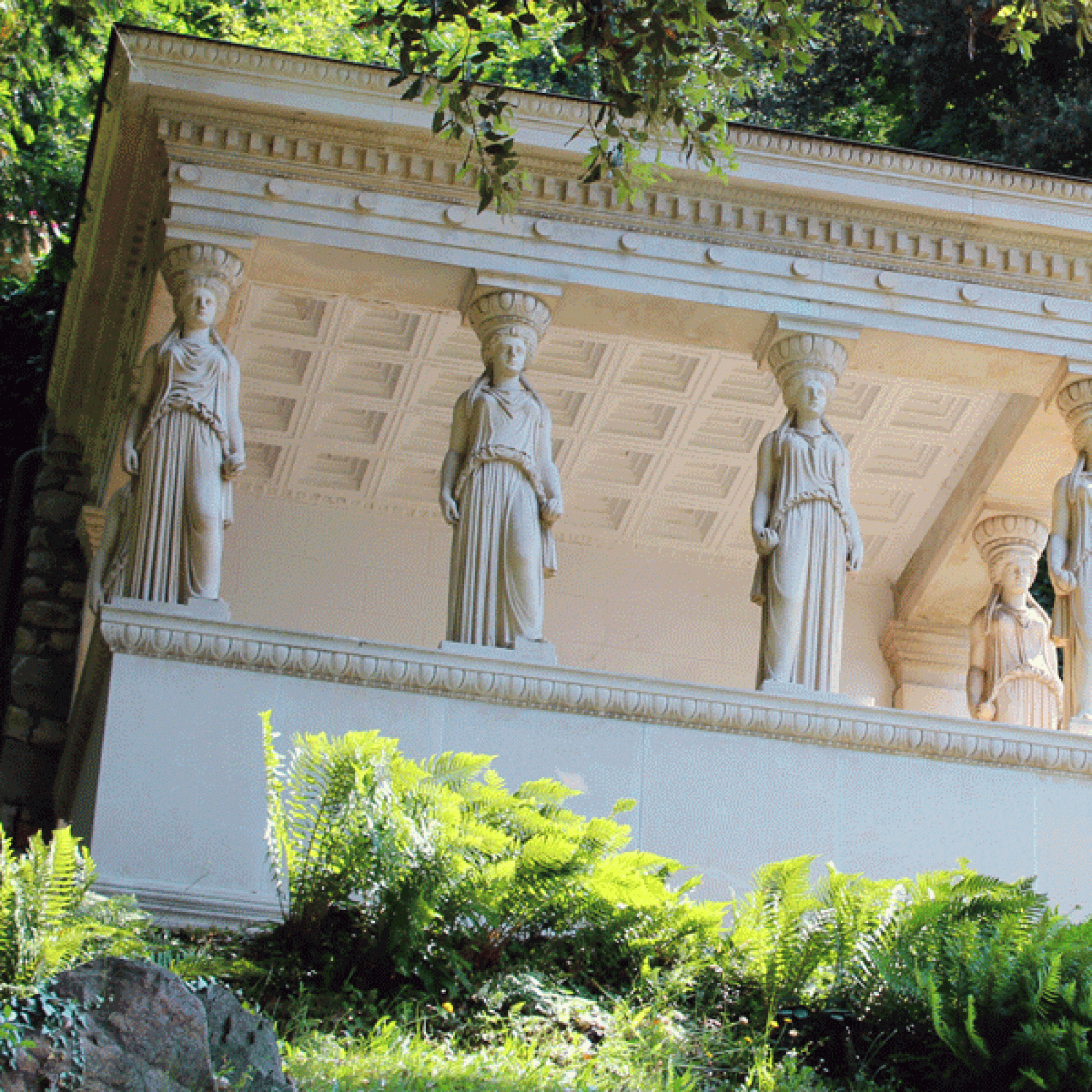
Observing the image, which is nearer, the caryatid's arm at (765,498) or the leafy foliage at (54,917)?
the leafy foliage at (54,917)

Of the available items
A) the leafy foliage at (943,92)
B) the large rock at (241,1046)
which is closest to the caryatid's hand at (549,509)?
the large rock at (241,1046)

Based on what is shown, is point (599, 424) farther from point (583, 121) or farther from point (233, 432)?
point (233, 432)

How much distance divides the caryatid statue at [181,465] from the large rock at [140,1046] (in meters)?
5.33

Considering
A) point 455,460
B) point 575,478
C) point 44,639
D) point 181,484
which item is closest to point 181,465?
point 181,484

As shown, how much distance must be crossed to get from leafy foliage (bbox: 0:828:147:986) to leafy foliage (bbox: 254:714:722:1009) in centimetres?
85

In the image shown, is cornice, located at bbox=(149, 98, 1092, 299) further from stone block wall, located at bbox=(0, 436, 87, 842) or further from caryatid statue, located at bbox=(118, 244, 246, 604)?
stone block wall, located at bbox=(0, 436, 87, 842)

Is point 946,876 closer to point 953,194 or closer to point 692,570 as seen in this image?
point 953,194

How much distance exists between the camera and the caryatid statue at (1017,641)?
56.9 feet

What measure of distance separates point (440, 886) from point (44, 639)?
31.0 feet

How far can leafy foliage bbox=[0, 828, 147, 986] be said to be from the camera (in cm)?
797

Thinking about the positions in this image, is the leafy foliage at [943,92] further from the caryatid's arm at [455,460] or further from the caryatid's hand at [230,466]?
the caryatid's hand at [230,466]

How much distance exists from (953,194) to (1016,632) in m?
3.66

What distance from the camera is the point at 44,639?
59.4 feet

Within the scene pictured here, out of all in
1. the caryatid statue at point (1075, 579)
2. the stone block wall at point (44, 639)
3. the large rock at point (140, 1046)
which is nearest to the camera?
the large rock at point (140, 1046)
